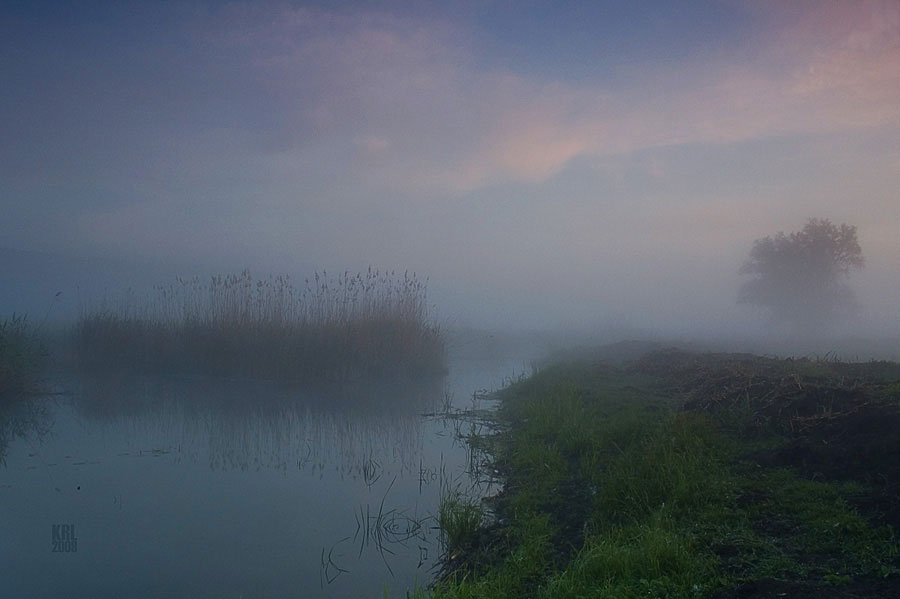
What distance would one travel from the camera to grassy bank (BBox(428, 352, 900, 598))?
4.26 meters

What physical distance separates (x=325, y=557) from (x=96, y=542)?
8.20 ft

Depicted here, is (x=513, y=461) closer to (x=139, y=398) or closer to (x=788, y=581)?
(x=788, y=581)

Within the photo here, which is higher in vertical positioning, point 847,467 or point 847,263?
point 847,263

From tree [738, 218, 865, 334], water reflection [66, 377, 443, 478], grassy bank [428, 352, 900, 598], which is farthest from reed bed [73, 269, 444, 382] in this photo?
tree [738, 218, 865, 334]

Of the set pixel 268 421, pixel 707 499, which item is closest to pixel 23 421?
pixel 268 421

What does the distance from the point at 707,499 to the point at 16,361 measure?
49.3 feet

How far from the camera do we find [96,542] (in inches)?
261

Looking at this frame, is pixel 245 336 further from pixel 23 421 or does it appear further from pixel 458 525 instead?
pixel 458 525

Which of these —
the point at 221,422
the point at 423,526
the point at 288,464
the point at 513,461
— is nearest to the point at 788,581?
the point at 423,526

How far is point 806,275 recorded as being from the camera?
41.5 metres

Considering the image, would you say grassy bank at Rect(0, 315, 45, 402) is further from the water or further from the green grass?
the green grass

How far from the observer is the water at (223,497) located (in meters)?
5.86

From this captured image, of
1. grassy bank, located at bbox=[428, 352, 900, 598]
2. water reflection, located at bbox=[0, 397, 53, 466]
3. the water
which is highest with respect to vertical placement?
grassy bank, located at bbox=[428, 352, 900, 598]

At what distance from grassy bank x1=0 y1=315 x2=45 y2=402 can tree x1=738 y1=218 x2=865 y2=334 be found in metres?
42.3
